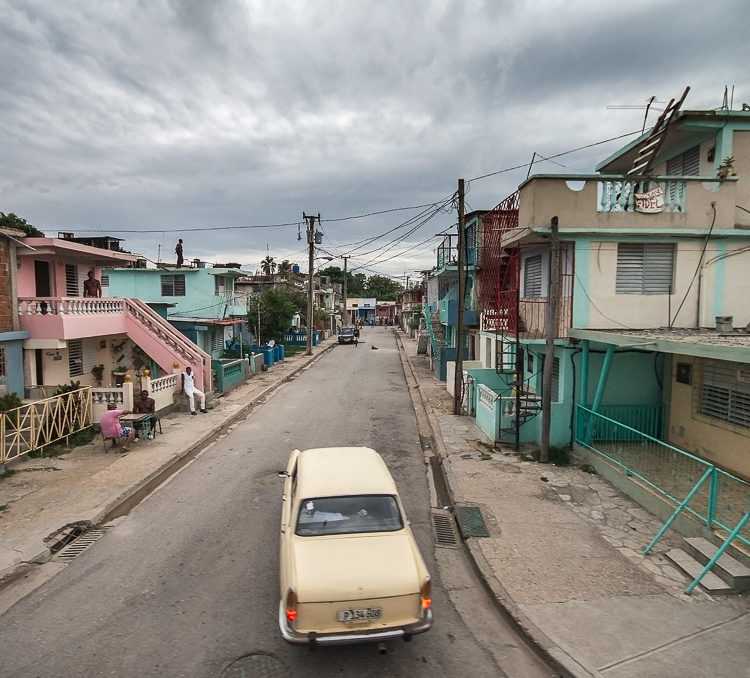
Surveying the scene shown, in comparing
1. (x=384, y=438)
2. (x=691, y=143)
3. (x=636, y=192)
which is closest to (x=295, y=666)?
(x=384, y=438)

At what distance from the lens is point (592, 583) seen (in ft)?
21.5

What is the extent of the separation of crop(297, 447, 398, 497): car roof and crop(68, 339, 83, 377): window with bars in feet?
43.8

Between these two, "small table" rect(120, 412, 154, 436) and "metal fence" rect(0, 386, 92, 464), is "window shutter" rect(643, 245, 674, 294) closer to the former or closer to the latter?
"small table" rect(120, 412, 154, 436)

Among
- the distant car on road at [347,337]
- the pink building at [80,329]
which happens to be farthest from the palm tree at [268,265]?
the pink building at [80,329]

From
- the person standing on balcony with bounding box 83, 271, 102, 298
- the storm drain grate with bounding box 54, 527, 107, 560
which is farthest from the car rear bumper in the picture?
the person standing on balcony with bounding box 83, 271, 102, 298

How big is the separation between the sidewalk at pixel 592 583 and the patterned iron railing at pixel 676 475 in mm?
511

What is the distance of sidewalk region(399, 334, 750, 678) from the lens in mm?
5129

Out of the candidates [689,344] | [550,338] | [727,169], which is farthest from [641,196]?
[689,344]

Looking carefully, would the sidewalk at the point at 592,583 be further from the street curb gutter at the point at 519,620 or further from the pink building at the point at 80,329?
the pink building at the point at 80,329

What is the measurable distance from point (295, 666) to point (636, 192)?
11.8 meters

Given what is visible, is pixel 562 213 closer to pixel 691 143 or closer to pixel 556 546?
pixel 691 143

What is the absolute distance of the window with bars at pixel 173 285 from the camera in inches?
1152

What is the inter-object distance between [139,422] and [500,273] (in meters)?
11.5

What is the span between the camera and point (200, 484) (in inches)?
417
